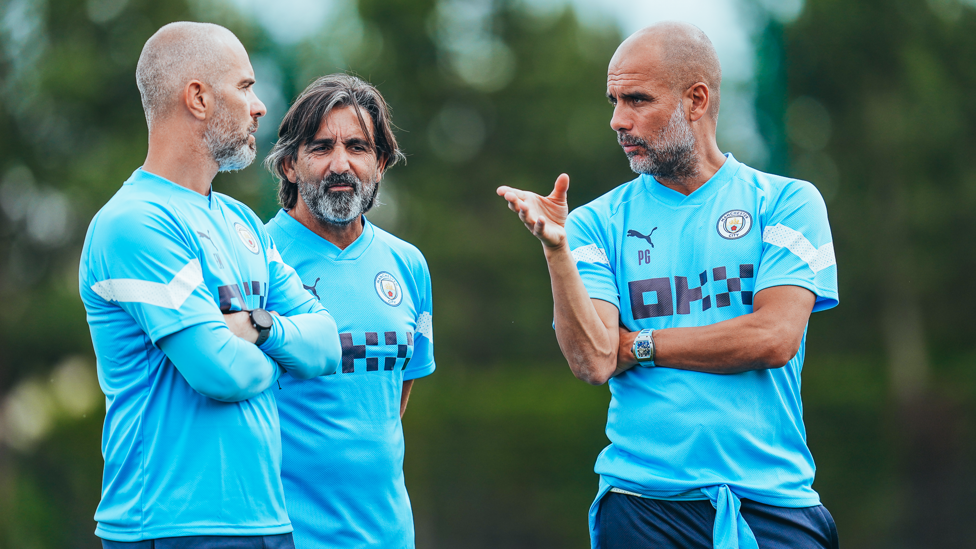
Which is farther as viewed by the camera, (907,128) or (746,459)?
(907,128)

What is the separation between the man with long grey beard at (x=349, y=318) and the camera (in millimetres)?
3541

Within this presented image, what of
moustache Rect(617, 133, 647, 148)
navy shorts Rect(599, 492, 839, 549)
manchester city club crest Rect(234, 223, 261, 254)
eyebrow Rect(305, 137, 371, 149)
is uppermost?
eyebrow Rect(305, 137, 371, 149)

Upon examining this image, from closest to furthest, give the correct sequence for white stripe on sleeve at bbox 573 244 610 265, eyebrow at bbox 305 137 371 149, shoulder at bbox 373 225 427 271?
white stripe on sleeve at bbox 573 244 610 265
eyebrow at bbox 305 137 371 149
shoulder at bbox 373 225 427 271

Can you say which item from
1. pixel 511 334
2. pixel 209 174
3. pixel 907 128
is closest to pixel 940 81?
pixel 907 128

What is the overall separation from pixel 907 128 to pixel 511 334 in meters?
10.5

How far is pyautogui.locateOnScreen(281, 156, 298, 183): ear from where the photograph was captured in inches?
159

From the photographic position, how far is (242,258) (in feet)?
9.75

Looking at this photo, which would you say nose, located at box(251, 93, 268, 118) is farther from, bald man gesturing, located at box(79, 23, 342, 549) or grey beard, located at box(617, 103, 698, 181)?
grey beard, located at box(617, 103, 698, 181)

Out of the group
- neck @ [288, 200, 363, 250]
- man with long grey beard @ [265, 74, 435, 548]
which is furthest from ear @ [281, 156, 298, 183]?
neck @ [288, 200, 363, 250]

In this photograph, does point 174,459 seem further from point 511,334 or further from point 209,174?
point 511,334

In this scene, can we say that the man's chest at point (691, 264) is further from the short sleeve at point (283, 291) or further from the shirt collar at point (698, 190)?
the short sleeve at point (283, 291)

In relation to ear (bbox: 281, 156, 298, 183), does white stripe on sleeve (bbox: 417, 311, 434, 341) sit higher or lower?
lower

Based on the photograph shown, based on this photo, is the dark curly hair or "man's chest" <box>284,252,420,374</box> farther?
the dark curly hair

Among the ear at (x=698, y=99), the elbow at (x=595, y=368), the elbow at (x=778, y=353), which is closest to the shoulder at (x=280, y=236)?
the elbow at (x=595, y=368)
